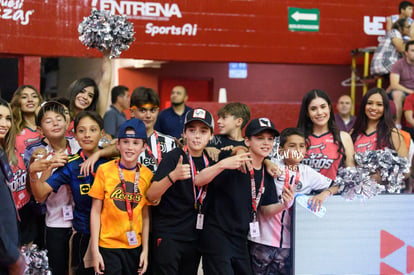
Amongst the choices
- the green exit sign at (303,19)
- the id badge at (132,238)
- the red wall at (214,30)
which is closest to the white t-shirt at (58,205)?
the id badge at (132,238)

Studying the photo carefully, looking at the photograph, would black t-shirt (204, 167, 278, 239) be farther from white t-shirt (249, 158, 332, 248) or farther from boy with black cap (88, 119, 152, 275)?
boy with black cap (88, 119, 152, 275)

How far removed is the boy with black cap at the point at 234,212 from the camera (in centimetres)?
413

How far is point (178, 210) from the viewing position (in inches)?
163

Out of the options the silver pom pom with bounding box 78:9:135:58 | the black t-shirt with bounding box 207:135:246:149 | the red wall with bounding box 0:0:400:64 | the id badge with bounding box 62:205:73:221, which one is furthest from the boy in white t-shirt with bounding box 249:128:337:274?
the red wall with bounding box 0:0:400:64

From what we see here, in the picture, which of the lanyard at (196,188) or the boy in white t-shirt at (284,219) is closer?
the lanyard at (196,188)

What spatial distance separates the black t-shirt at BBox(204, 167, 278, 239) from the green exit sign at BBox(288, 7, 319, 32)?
570cm

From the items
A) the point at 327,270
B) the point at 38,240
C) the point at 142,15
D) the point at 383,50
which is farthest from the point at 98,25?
the point at 383,50

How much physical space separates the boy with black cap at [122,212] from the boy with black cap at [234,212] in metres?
0.42

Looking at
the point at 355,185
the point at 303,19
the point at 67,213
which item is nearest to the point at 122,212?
the point at 67,213

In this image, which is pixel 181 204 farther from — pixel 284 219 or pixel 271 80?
pixel 271 80

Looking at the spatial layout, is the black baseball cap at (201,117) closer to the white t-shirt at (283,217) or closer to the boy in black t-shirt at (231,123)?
the white t-shirt at (283,217)

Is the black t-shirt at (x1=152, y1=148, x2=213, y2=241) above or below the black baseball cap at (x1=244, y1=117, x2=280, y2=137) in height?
below

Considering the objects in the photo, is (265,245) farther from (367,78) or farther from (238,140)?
(367,78)

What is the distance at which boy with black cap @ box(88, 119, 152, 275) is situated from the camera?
4016 millimetres
